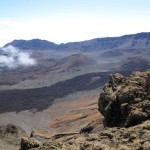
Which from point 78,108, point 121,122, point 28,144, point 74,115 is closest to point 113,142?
point 28,144

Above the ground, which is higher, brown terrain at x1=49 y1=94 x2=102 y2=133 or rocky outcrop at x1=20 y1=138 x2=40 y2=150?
rocky outcrop at x1=20 y1=138 x2=40 y2=150

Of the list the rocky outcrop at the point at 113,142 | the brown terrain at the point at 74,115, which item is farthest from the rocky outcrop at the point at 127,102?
the brown terrain at the point at 74,115

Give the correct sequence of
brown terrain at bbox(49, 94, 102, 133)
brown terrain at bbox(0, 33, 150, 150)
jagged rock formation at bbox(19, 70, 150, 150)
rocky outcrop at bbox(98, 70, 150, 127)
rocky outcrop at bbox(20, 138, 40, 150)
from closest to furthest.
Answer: jagged rock formation at bbox(19, 70, 150, 150)
brown terrain at bbox(0, 33, 150, 150)
rocky outcrop at bbox(20, 138, 40, 150)
rocky outcrop at bbox(98, 70, 150, 127)
brown terrain at bbox(49, 94, 102, 133)

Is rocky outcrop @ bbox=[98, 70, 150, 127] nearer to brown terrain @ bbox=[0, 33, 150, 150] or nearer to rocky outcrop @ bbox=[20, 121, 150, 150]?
brown terrain @ bbox=[0, 33, 150, 150]

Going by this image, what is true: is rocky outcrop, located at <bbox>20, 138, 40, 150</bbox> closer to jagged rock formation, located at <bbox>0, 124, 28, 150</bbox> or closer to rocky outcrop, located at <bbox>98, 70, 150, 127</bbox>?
rocky outcrop, located at <bbox>98, 70, 150, 127</bbox>

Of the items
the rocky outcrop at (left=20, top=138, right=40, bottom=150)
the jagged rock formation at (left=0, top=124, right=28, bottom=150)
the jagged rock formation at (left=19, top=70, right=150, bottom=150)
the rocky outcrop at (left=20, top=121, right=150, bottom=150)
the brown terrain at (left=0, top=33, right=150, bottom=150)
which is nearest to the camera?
the rocky outcrop at (left=20, top=121, right=150, bottom=150)

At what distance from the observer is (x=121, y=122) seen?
15.7 m

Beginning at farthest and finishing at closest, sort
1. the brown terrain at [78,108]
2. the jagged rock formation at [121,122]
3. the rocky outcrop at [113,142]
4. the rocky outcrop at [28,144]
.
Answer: the rocky outcrop at [28,144] < the brown terrain at [78,108] < the jagged rock formation at [121,122] < the rocky outcrop at [113,142]

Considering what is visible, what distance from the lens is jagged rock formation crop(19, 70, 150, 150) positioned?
10094mm

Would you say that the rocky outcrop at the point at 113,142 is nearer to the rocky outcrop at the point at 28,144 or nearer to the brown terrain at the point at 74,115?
the rocky outcrop at the point at 28,144

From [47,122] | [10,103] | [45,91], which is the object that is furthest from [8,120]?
[45,91]

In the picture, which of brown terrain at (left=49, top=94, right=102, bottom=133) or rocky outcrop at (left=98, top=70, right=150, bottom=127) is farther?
brown terrain at (left=49, top=94, right=102, bottom=133)

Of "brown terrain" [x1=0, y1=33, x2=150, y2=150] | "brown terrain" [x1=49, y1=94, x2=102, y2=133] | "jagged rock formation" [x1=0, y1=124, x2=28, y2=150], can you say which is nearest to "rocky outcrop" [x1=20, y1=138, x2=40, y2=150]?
"brown terrain" [x1=0, y1=33, x2=150, y2=150]

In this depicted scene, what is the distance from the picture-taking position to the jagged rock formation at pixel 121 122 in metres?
10.1
